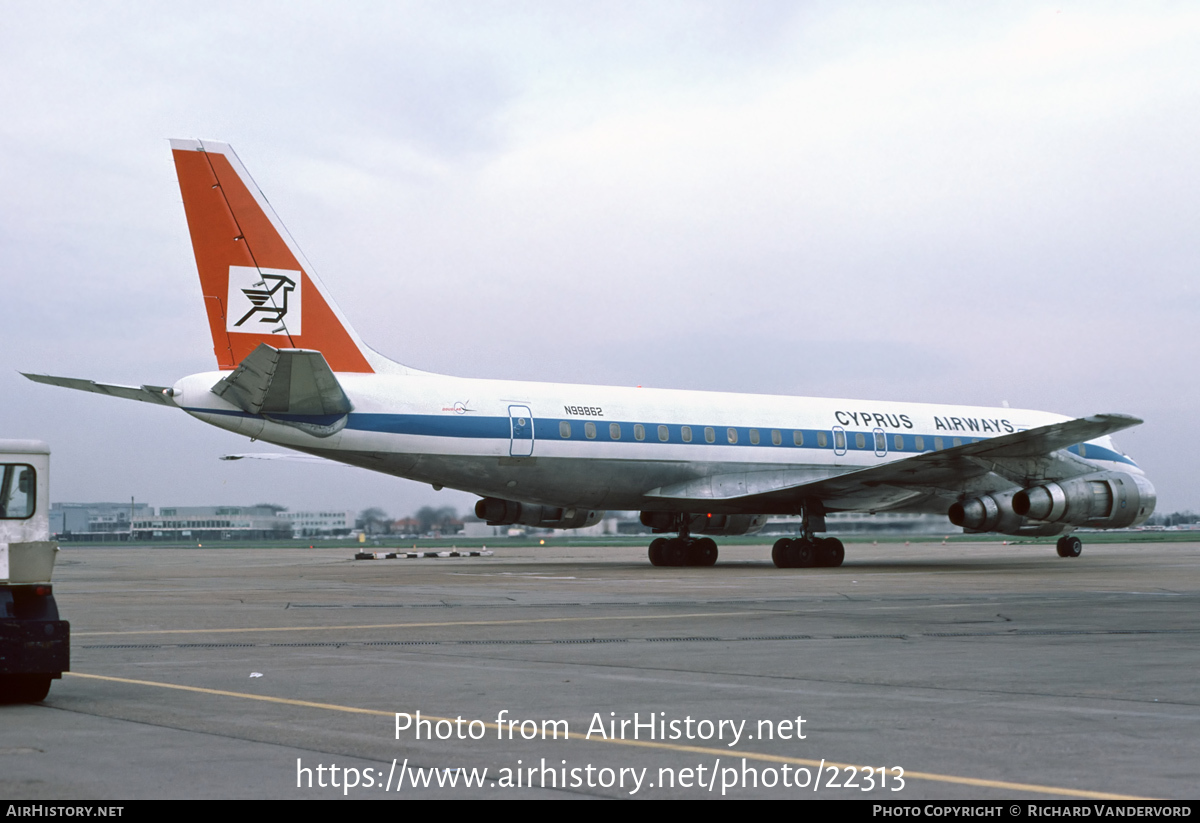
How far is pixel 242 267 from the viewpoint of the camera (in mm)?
26234

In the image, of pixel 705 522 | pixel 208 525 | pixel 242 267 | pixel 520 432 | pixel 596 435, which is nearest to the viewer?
pixel 242 267

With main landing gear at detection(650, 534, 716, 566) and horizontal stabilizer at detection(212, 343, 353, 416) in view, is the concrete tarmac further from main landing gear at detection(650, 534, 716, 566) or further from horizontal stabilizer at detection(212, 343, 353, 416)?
main landing gear at detection(650, 534, 716, 566)

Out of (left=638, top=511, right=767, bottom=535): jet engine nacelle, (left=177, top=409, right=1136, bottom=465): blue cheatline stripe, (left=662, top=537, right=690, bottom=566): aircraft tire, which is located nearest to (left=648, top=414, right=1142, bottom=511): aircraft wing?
(left=177, top=409, right=1136, bottom=465): blue cheatline stripe

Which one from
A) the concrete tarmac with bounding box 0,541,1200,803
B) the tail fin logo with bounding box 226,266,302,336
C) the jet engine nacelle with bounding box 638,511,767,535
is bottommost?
the concrete tarmac with bounding box 0,541,1200,803

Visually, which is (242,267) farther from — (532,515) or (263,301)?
(532,515)

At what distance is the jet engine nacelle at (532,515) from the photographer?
3250 centimetres

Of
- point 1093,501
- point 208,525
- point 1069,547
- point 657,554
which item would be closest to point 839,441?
point 657,554

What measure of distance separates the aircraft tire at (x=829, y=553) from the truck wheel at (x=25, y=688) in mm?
25805

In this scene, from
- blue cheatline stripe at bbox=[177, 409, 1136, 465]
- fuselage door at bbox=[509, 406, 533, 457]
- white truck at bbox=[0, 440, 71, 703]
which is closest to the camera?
white truck at bbox=[0, 440, 71, 703]

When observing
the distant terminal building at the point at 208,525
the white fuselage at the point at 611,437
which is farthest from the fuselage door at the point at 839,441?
the distant terminal building at the point at 208,525

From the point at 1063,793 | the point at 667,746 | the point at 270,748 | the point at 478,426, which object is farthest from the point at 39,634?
the point at 478,426

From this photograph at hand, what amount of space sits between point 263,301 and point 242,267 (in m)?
0.85

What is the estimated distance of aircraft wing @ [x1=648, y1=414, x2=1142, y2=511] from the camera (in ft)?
99.3
